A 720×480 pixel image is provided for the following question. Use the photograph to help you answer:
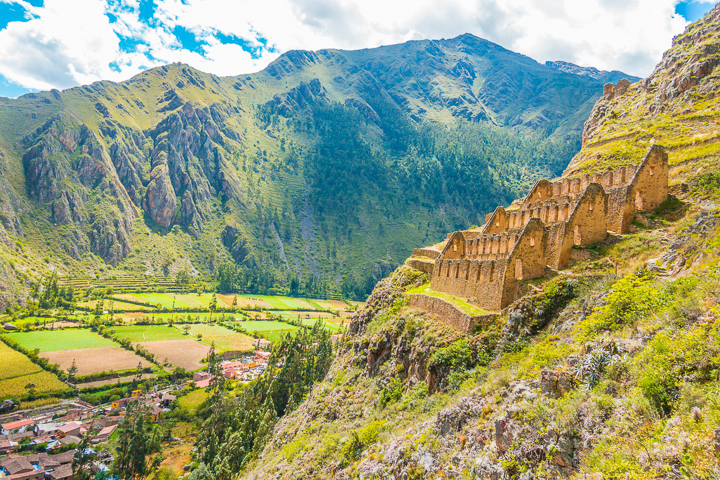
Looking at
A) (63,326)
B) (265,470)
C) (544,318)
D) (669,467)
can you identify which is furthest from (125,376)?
(669,467)

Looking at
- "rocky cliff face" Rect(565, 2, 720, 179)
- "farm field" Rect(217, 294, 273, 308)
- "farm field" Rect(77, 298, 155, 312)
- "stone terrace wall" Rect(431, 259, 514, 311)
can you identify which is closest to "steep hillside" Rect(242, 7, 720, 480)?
"rocky cliff face" Rect(565, 2, 720, 179)

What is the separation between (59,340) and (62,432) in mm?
53421

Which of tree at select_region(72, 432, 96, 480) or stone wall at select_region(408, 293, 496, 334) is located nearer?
stone wall at select_region(408, 293, 496, 334)

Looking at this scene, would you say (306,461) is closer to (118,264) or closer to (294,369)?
(294,369)

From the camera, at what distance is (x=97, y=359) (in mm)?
94062

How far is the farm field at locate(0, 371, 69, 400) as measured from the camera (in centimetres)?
7469

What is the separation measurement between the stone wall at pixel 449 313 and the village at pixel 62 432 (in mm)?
55088

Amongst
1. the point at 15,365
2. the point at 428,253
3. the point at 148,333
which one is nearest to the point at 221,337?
the point at 148,333

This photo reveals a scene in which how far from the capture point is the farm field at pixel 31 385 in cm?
7469

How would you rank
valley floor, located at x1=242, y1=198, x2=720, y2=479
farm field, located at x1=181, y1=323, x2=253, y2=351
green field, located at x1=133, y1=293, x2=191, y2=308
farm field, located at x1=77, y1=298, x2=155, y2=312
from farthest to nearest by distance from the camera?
1. green field, located at x1=133, y1=293, x2=191, y2=308
2. farm field, located at x1=77, y1=298, x2=155, y2=312
3. farm field, located at x1=181, y1=323, x2=253, y2=351
4. valley floor, located at x1=242, y1=198, x2=720, y2=479

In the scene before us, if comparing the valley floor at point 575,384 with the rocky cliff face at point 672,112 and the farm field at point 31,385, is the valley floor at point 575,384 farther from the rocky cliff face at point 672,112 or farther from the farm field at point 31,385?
the farm field at point 31,385

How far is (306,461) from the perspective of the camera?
2730 centimetres

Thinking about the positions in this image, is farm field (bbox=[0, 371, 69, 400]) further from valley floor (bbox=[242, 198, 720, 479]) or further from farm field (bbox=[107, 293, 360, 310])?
valley floor (bbox=[242, 198, 720, 479])

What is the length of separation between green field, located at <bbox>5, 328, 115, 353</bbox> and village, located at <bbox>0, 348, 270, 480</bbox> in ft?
101
